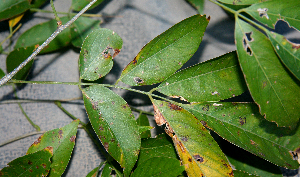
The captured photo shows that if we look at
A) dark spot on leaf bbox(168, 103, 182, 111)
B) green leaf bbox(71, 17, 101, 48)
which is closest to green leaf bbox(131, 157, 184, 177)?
dark spot on leaf bbox(168, 103, 182, 111)

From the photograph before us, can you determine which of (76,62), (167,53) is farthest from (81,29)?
(167,53)

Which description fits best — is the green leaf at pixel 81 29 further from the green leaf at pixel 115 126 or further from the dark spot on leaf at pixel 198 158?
the dark spot on leaf at pixel 198 158

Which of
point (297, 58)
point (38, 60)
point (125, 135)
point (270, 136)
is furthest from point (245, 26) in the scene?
point (38, 60)

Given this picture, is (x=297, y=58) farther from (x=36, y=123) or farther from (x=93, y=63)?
(x=36, y=123)

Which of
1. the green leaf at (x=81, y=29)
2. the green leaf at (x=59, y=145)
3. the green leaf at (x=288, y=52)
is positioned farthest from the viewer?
the green leaf at (x=81, y=29)

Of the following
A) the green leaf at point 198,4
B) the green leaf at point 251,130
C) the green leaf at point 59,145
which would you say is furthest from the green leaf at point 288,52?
the green leaf at point 59,145

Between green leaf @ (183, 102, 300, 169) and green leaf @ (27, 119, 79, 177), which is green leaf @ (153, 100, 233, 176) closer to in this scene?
green leaf @ (183, 102, 300, 169)
